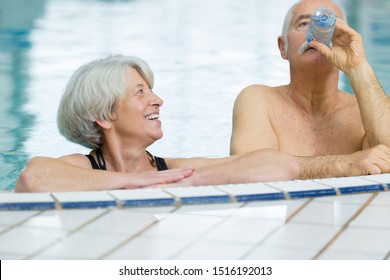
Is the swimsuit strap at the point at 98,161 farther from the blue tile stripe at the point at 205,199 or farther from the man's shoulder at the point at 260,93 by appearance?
the man's shoulder at the point at 260,93

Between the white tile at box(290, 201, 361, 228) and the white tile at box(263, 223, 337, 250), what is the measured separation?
5cm

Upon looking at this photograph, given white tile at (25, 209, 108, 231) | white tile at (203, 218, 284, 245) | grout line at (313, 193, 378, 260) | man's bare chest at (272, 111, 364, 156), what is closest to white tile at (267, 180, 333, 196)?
grout line at (313, 193, 378, 260)

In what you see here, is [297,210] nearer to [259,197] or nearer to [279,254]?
[259,197]

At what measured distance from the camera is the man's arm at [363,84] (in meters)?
3.95

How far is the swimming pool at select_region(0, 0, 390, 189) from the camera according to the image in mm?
6219

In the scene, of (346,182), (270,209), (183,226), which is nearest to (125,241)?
(183,226)

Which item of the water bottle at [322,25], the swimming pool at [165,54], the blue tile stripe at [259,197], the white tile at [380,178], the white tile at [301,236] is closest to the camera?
the white tile at [301,236]

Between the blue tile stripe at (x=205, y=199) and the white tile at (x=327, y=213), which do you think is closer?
the white tile at (x=327, y=213)

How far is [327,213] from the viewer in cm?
301

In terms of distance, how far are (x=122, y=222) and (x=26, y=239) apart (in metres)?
0.30

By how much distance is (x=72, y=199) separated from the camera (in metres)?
3.04

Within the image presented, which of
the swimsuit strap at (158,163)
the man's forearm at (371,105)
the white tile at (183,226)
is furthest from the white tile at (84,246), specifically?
Answer: the man's forearm at (371,105)

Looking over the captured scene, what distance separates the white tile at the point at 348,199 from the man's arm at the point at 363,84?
2.55 ft

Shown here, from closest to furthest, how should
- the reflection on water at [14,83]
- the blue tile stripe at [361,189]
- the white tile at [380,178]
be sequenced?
1. the blue tile stripe at [361,189]
2. the white tile at [380,178]
3. the reflection on water at [14,83]
